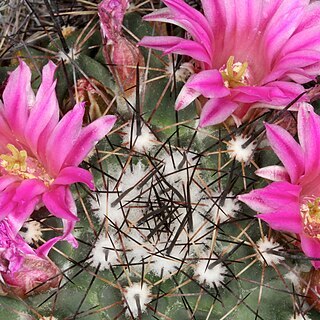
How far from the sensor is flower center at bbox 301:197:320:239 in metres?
1.19

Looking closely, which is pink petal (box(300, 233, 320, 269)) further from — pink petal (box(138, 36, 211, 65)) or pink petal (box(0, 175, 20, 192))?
pink petal (box(0, 175, 20, 192))

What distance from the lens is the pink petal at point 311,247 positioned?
1119mm

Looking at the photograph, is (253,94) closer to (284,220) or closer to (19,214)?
(284,220)

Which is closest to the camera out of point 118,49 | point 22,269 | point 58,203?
point 58,203

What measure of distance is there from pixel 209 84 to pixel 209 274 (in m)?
0.34

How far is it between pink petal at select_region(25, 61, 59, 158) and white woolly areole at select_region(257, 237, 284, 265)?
1.42 ft

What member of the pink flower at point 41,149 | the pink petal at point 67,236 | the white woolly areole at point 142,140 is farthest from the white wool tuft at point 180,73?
the pink petal at point 67,236

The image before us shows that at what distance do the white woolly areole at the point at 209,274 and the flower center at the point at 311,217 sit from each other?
168 mm

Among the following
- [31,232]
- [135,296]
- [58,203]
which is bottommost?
[135,296]

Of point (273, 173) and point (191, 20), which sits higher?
point (191, 20)

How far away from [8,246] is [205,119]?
0.40 m

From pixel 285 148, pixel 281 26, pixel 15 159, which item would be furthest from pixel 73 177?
pixel 281 26

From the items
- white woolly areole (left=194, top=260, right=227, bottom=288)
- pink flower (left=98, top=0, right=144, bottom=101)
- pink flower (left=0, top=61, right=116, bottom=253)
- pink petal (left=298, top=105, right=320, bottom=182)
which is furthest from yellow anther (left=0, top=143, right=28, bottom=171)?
pink petal (left=298, top=105, right=320, bottom=182)

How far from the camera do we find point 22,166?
1198 mm
